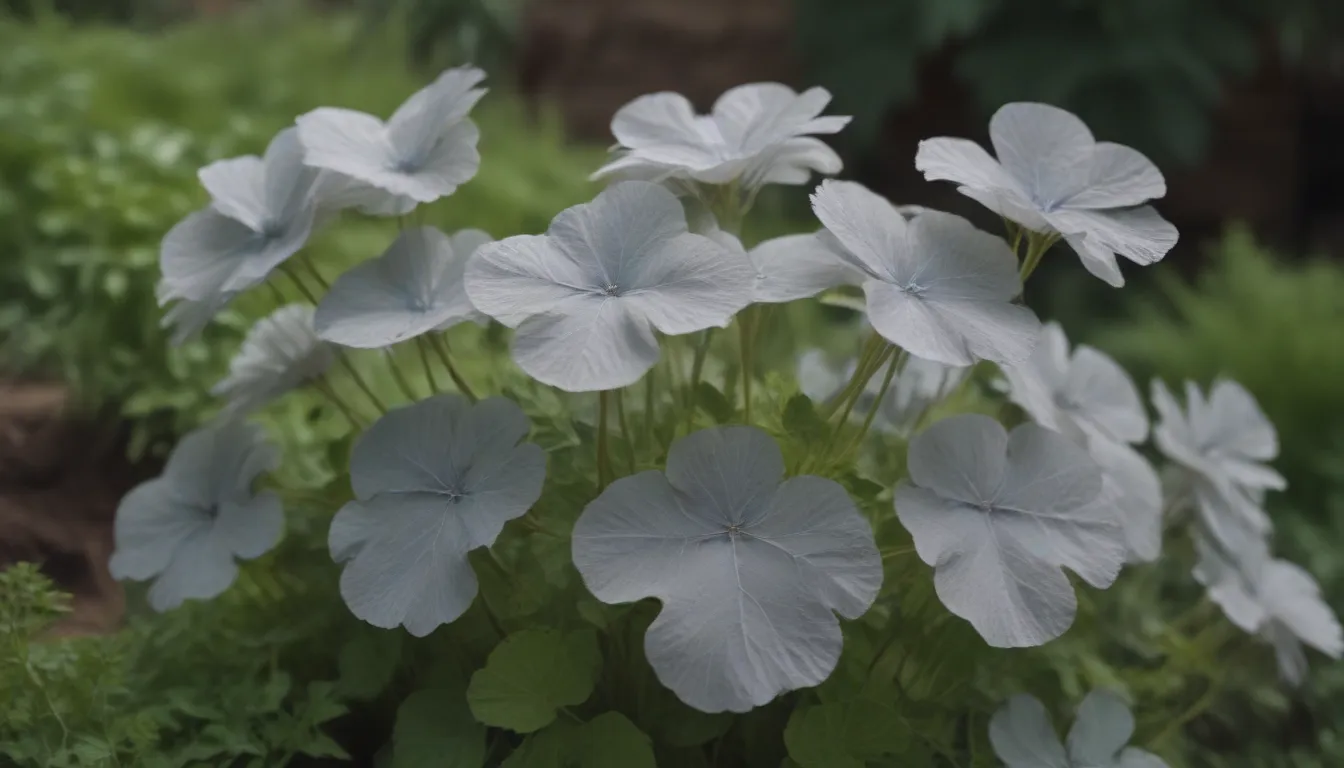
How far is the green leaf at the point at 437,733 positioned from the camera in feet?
2.34

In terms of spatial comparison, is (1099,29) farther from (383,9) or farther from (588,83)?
(383,9)

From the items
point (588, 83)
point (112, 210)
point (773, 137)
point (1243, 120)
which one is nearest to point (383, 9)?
point (588, 83)

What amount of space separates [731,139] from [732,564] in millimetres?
355

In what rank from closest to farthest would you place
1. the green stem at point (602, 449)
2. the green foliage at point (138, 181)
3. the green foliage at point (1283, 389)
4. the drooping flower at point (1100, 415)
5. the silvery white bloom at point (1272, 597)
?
the green stem at point (602, 449) < the drooping flower at point (1100, 415) < the silvery white bloom at point (1272, 597) < the green foliage at point (1283, 389) < the green foliage at point (138, 181)

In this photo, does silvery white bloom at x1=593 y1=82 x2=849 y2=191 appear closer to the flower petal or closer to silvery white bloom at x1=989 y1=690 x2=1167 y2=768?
the flower petal

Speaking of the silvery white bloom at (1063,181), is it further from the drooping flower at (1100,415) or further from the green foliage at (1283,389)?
the green foliage at (1283,389)

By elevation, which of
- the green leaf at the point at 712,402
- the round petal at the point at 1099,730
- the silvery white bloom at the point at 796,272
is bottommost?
the round petal at the point at 1099,730

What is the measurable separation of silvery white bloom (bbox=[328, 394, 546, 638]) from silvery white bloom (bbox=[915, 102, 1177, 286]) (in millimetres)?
338

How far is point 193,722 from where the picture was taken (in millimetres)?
812

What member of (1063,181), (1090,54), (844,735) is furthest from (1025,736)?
(1090,54)

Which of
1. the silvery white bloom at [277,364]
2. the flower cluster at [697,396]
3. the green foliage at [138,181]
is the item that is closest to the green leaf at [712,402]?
the flower cluster at [697,396]

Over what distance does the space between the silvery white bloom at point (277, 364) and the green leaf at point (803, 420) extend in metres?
0.40

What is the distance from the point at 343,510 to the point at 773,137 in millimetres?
396

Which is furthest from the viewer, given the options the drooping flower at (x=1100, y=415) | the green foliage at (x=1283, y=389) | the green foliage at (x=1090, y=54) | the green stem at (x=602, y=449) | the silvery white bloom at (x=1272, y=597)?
the green foliage at (x=1090, y=54)
